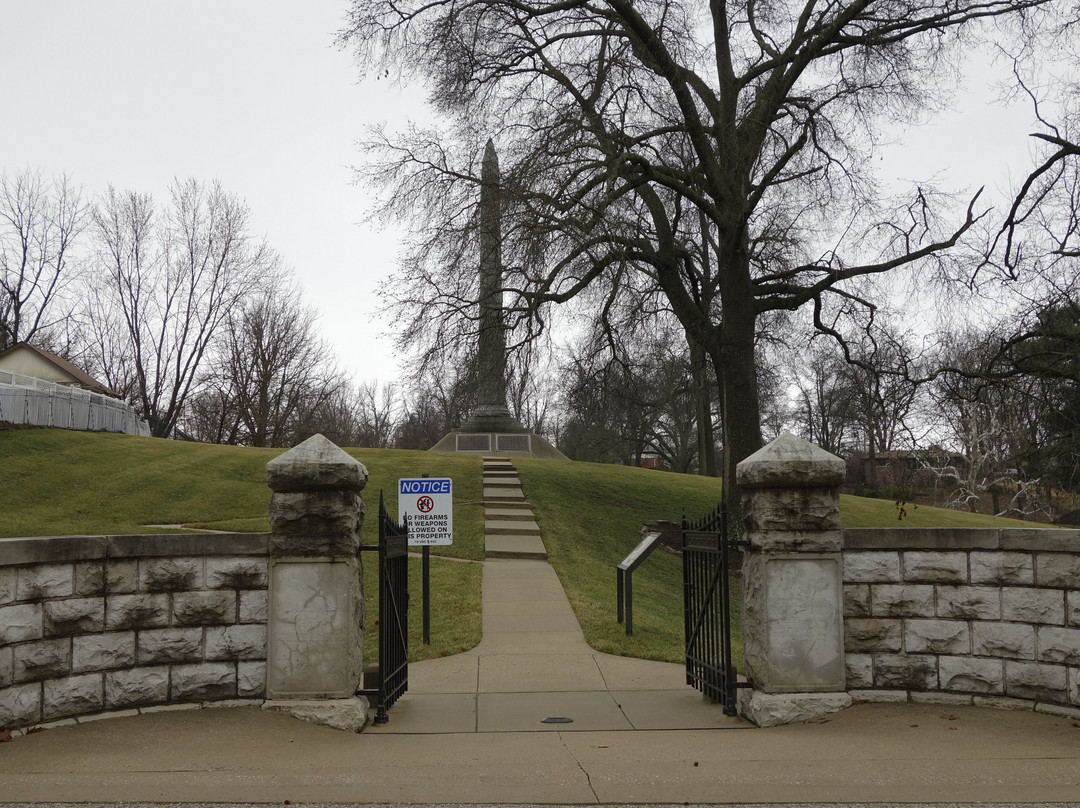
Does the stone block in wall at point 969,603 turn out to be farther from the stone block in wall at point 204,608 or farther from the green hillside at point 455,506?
the stone block in wall at point 204,608

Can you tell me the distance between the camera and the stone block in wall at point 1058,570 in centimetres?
650

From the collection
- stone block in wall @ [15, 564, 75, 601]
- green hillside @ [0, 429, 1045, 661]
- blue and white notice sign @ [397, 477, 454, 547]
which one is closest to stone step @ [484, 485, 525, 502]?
green hillside @ [0, 429, 1045, 661]

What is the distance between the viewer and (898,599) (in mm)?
7020

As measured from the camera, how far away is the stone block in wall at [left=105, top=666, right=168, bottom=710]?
6.43 meters

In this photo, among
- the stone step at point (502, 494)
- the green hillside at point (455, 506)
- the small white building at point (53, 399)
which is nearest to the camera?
the green hillside at point (455, 506)

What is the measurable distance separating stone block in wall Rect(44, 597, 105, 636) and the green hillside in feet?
13.5

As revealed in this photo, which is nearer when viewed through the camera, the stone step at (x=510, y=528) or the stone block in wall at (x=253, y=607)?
the stone block in wall at (x=253, y=607)

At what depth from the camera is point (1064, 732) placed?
6.19 meters

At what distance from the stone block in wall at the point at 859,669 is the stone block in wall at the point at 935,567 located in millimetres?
701

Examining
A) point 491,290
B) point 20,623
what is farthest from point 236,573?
point 491,290

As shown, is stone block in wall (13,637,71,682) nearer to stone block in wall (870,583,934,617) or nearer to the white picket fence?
stone block in wall (870,583,934,617)

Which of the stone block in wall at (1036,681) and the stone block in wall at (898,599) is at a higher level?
the stone block in wall at (898,599)

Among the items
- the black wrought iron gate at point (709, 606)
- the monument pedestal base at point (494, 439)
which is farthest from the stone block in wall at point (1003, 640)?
the monument pedestal base at point (494, 439)

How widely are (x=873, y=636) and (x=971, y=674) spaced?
2.55ft
